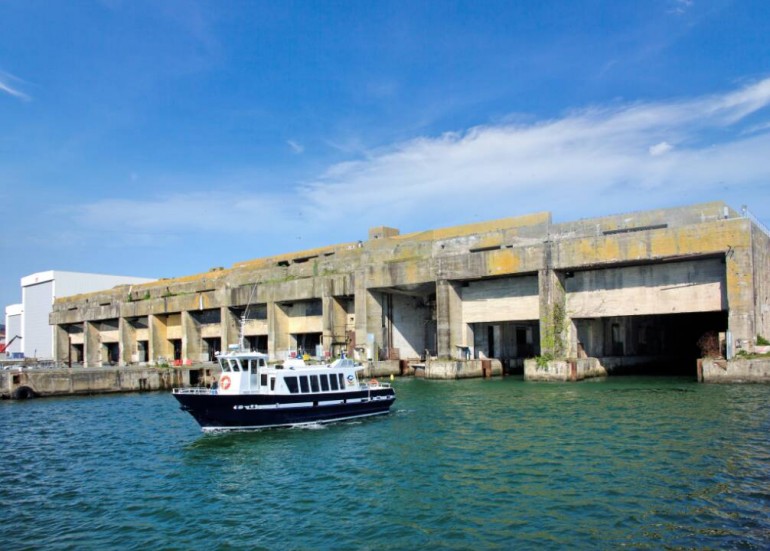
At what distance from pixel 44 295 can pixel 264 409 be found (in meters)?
103

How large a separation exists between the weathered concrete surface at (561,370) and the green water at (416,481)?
14.0 meters

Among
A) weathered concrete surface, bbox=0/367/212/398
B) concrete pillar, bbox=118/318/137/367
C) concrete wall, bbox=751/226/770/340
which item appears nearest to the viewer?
concrete wall, bbox=751/226/770/340

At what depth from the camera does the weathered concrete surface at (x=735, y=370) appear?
3978 centimetres

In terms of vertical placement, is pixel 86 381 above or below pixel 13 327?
below

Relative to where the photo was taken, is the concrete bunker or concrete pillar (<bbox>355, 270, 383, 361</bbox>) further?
concrete pillar (<bbox>355, 270, 383, 361</bbox>)

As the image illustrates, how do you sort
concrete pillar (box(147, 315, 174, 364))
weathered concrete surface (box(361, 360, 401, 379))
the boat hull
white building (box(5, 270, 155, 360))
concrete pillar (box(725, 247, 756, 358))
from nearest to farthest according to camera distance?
the boat hull
concrete pillar (box(725, 247, 756, 358))
weathered concrete surface (box(361, 360, 401, 379))
concrete pillar (box(147, 315, 174, 364))
white building (box(5, 270, 155, 360))

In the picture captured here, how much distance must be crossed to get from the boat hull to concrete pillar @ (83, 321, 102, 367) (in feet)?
261

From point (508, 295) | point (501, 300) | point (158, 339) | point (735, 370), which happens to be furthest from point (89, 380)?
point (735, 370)

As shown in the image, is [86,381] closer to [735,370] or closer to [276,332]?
[276,332]

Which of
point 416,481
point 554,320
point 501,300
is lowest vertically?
point 416,481

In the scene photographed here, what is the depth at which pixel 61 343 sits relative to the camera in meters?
107

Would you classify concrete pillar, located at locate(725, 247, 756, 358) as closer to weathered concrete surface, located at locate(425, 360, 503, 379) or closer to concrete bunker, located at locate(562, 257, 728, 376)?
concrete bunker, located at locate(562, 257, 728, 376)

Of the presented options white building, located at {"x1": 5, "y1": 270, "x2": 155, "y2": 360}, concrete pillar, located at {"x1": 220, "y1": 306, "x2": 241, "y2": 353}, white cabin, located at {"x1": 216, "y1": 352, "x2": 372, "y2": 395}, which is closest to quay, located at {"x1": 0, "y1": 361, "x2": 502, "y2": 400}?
concrete pillar, located at {"x1": 220, "y1": 306, "x2": 241, "y2": 353}

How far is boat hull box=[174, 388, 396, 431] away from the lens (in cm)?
2817
